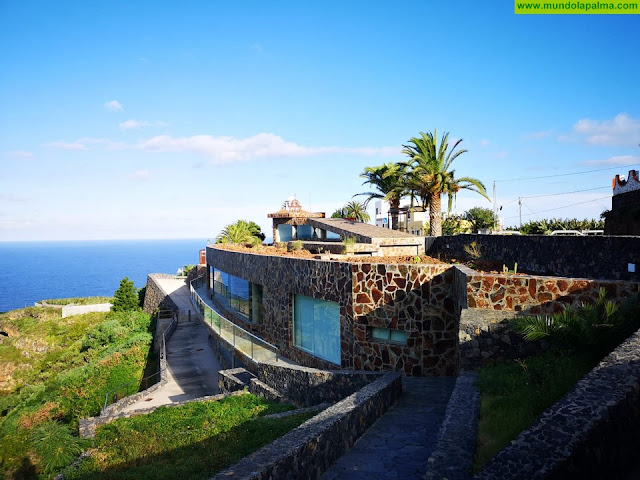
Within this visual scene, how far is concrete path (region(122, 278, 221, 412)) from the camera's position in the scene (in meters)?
20.6

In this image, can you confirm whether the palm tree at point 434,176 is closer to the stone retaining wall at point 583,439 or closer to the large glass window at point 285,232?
the large glass window at point 285,232

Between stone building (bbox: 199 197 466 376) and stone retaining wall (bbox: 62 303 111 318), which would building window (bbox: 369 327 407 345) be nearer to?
stone building (bbox: 199 197 466 376)

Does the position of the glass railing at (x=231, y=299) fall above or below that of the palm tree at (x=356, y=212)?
below

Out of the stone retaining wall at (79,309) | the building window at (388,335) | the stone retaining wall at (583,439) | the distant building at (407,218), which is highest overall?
the distant building at (407,218)

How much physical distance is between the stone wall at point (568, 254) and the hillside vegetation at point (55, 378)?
16044mm

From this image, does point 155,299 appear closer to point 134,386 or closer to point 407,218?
point 134,386

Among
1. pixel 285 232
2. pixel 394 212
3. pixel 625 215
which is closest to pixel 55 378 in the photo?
pixel 285 232

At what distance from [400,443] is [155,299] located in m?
47.7

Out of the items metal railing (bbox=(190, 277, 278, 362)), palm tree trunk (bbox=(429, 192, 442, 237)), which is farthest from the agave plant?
palm tree trunk (bbox=(429, 192, 442, 237))

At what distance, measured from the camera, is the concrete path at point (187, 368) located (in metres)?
20.6

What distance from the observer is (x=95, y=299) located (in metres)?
77.6

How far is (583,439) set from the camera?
407 cm

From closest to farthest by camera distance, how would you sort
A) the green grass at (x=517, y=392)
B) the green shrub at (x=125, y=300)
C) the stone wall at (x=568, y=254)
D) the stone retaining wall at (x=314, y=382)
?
1. the green grass at (x=517, y=392)
2. the stone wall at (x=568, y=254)
3. the stone retaining wall at (x=314, y=382)
4. the green shrub at (x=125, y=300)

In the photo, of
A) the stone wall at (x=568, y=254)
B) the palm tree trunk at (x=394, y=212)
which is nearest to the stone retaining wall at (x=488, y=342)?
the stone wall at (x=568, y=254)
